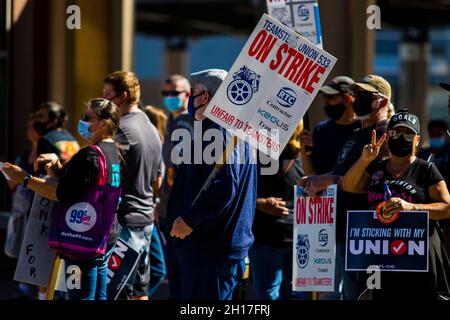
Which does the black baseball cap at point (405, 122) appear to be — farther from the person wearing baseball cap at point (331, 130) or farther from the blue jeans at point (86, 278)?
the blue jeans at point (86, 278)

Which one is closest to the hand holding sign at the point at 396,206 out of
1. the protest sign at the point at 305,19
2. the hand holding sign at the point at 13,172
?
the protest sign at the point at 305,19

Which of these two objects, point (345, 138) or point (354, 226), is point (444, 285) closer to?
point (354, 226)

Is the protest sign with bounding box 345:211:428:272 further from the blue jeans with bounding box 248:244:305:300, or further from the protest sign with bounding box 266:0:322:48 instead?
the blue jeans with bounding box 248:244:305:300

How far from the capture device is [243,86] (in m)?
6.30

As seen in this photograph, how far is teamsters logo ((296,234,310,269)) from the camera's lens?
6.62 metres

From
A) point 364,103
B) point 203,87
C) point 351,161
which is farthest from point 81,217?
point 364,103

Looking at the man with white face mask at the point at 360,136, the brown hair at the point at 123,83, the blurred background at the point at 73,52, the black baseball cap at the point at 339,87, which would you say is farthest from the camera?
the blurred background at the point at 73,52

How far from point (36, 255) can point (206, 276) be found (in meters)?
1.39

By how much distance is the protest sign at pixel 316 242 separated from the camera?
6.61 meters

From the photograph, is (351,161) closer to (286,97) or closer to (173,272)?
(286,97)

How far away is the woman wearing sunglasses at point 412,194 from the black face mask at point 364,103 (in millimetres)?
678

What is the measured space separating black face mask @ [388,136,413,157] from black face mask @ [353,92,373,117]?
0.75 metres

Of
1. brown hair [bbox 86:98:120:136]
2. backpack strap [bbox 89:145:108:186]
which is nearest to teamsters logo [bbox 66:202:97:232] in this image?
backpack strap [bbox 89:145:108:186]
